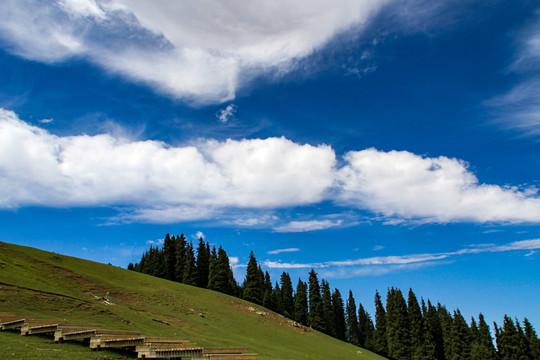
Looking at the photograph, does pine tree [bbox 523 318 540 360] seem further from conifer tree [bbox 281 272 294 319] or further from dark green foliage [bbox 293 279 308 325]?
conifer tree [bbox 281 272 294 319]

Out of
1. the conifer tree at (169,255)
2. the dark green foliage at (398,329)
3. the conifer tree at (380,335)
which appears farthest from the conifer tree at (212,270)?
the conifer tree at (380,335)

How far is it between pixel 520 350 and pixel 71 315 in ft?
346

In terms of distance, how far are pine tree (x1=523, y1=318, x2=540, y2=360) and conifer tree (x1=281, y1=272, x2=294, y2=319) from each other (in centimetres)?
6554

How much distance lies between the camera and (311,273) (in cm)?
9675

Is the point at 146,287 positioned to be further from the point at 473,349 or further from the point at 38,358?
the point at 473,349

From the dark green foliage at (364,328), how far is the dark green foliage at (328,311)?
73.9 ft

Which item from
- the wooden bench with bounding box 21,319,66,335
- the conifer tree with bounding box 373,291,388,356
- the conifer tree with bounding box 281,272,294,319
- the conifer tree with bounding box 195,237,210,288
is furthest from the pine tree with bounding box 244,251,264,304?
the wooden bench with bounding box 21,319,66,335

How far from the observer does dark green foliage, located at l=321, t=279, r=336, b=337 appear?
92500mm

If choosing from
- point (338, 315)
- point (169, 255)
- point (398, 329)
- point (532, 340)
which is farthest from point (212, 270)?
point (532, 340)

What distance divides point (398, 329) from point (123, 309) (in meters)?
73.7

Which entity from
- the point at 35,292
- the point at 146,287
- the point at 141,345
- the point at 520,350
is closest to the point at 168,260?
the point at 146,287

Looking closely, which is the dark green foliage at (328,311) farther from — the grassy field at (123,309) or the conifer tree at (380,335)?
the grassy field at (123,309)

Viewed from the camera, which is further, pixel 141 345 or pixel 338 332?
pixel 338 332

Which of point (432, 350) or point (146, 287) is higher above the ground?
point (146, 287)
